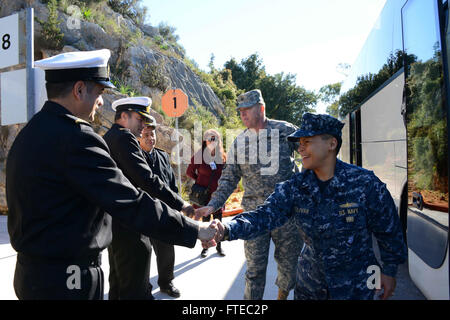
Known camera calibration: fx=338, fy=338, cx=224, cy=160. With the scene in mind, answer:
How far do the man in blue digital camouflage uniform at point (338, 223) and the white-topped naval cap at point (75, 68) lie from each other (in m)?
1.35

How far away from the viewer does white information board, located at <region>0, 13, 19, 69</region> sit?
4605 millimetres

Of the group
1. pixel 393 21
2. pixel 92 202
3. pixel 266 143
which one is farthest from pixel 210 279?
pixel 393 21

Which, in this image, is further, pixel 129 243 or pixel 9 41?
pixel 9 41

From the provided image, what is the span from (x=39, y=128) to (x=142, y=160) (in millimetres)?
1489

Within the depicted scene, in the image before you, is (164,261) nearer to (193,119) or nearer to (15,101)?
(15,101)

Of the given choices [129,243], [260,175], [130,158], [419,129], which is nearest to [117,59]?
[130,158]

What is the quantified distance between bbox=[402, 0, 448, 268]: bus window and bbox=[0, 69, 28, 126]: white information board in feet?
15.7

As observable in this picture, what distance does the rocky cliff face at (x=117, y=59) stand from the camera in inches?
489

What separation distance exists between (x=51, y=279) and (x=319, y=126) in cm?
183

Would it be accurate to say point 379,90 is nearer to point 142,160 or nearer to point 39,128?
point 142,160

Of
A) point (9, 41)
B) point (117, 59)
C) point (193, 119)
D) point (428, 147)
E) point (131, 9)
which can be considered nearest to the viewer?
point (428, 147)

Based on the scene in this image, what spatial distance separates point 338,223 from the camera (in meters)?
2.18

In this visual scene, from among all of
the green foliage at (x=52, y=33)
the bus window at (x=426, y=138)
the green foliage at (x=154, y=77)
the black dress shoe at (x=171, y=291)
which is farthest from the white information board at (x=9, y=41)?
the green foliage at (x=154, y=77)

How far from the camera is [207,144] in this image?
20.5 feet
